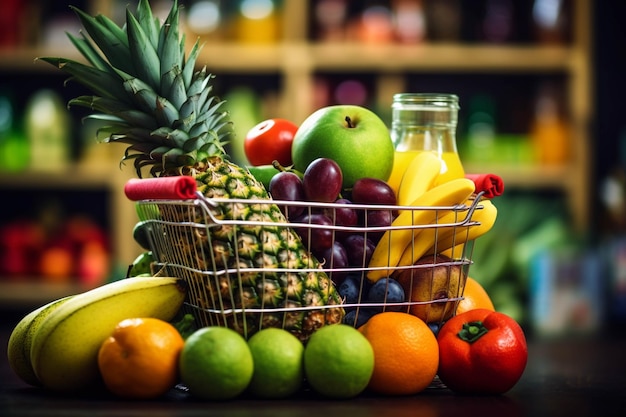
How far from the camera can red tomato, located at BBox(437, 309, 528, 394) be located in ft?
3.28

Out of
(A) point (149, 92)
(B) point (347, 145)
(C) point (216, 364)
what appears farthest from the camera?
(B) point (347, 145)

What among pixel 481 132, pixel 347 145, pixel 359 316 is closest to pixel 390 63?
pixel 481 132

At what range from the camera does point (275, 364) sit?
94 cm

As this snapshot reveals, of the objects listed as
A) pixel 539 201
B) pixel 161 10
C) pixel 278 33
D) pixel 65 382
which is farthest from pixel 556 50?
pixel 65 382

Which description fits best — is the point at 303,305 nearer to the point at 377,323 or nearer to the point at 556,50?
the point at 377,323

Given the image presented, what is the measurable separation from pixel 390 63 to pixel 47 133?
4.03 ft

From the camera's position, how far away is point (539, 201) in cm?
307

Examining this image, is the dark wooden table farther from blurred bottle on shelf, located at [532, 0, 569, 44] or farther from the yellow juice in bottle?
blurred bottle on shelf, located at [532, 0, 569, 44]

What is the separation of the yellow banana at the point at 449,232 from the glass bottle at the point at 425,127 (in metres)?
0.13

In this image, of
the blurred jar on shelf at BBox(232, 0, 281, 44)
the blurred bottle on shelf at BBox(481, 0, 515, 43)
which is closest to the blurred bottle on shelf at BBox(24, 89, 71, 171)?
the blurred jar on shelf at BBox(232, 0, 281, 44)

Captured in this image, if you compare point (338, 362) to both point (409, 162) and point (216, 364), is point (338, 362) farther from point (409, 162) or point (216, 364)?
point (409, 162)

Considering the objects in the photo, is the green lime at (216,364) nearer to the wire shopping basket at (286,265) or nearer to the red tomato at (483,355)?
the wire shopping basket at (286,265)

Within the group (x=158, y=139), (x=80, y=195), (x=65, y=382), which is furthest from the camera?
(x=80, y=195)

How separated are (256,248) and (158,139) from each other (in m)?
0.22
